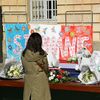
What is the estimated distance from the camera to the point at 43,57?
7.29 metres

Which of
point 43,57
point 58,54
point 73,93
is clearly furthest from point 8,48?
point 43,57

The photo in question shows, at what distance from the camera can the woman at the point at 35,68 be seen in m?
7.19

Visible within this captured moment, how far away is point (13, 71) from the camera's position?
8.71 metres

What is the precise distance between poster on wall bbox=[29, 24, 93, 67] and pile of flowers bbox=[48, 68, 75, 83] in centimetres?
277

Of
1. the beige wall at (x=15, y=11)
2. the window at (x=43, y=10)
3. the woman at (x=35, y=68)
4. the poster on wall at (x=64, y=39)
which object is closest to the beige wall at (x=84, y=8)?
the window at (x=43, y=10)

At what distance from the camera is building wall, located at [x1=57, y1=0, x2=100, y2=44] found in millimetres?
14539

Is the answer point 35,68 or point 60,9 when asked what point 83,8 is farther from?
point 35,68

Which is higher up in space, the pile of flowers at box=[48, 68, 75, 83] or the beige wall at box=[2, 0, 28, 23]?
the beige wall at box=[2, 0, 28, 23]

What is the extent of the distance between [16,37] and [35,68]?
188 inches

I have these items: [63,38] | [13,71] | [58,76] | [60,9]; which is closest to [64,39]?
[63,38]

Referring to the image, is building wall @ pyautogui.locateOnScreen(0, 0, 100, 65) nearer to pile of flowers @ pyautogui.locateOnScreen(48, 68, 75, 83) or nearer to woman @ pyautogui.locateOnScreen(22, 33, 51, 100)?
pile of flowers @ pyautogui.locateOnScreen(48, 68, 75, 83)

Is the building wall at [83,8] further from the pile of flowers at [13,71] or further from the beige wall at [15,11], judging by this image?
the pile of flowers at [13,71]

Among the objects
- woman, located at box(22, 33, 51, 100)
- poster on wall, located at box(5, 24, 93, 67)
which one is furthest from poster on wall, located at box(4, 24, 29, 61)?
woman, located at box(22, 33, 51, 100)

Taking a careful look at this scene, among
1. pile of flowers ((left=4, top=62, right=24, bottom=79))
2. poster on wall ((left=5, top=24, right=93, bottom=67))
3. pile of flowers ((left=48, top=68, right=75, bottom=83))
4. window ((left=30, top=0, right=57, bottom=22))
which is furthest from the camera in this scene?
window ((left=30, top=0, right=57, bottom=22))
